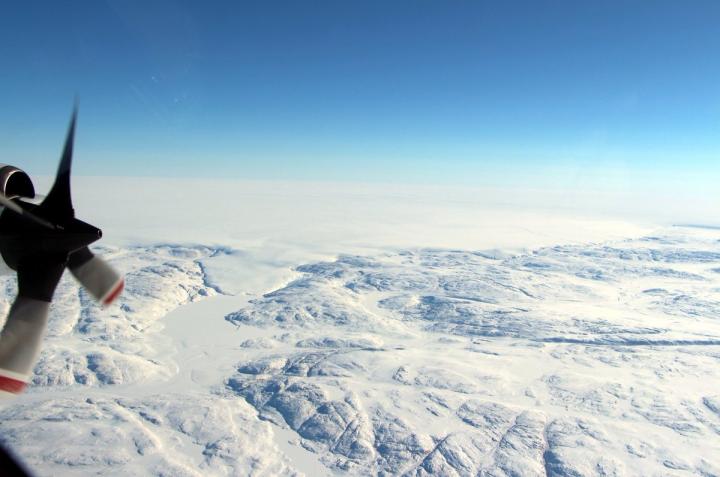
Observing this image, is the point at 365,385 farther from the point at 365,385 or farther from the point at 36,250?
the point at 36,250

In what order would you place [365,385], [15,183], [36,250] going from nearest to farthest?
[36,250] → [15,183] → [365,385]

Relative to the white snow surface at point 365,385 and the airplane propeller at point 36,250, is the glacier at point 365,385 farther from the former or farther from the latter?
the airplane propeller at point 36,250

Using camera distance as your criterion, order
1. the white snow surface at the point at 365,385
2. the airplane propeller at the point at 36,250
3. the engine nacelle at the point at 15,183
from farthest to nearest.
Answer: the white snow surface at the point at 365,385, the engine nacelle at the point at 15,183, the airplane propeller at the point at 36,250

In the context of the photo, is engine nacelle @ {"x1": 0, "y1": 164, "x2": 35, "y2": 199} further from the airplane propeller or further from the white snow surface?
the white snow surface

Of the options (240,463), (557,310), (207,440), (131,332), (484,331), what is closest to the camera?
(240,463)

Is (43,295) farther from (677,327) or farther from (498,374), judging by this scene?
(677,327)

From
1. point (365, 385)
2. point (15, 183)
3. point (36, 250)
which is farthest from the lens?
point (365, 385)

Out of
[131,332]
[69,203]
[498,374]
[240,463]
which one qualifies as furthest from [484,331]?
[69,203]

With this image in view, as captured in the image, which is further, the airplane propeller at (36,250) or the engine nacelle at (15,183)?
the engine nacelle at (15,183)

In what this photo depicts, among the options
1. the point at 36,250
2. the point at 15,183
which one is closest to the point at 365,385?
the point at 15,183

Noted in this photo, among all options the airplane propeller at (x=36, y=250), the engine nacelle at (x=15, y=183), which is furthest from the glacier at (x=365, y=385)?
the airplane propeller at (x=36, y=250)

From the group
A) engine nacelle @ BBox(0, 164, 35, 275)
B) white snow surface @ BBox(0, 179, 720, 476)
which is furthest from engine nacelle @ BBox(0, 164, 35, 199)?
white snow surface @ BBox(0, 179, 720, 476)
